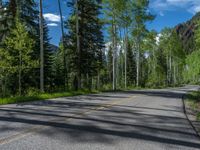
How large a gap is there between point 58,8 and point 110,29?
7.24 m

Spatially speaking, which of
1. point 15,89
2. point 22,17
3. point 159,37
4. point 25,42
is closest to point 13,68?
point 25,42

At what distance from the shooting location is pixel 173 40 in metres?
75.9

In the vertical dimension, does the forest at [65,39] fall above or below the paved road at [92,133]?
above

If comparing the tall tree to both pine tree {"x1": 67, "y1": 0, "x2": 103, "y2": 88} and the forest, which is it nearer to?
the forest

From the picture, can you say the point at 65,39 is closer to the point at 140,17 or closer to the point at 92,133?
the point at 140,17

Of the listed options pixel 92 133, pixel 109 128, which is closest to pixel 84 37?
pixel 109 128

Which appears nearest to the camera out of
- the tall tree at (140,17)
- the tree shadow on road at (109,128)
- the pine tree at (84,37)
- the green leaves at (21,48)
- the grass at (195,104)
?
the tree shadow on road at (109,128)

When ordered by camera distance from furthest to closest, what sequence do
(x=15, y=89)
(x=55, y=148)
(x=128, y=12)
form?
(x=128, y=12)
(x=15, y=89)
(x=55, y=148)

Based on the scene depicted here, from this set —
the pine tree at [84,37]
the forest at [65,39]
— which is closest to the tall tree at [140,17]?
the forest at [65,39]

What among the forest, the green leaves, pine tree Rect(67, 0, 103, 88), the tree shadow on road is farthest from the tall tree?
the tree shadow on road

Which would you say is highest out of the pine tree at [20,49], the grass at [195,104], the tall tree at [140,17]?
the tall tree at [140,17]

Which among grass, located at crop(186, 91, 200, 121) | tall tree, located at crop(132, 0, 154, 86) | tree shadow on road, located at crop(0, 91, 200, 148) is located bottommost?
grass, located at crop(186, 91, 200, 121)

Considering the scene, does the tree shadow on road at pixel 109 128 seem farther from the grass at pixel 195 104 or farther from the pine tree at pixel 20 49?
the pine tree at pixel 20 49

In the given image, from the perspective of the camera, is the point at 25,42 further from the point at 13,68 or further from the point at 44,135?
the point at 44,135
